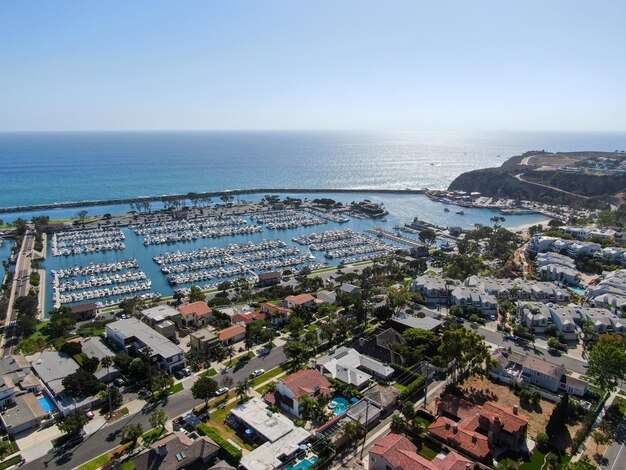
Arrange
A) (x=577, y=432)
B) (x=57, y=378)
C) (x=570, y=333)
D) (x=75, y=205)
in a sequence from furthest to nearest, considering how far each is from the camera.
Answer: (x=75, y=205) < (x=570, y=333) < (x=57, y=378) < (x=577, y=432)

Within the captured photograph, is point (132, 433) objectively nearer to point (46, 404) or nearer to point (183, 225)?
point (46, 404)

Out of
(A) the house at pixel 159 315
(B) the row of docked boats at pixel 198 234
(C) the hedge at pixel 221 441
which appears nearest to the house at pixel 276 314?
(A) the house at pixel 159 315

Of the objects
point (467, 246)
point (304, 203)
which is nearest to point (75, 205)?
point (304, 203)

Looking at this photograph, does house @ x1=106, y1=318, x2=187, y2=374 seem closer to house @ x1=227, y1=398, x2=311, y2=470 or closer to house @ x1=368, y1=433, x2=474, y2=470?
house @ x1=227, y1=398, x2=311, y2=470

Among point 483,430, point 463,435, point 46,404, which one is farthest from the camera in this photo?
point 46,404

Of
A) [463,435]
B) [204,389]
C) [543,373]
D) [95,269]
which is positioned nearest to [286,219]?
[95,269]

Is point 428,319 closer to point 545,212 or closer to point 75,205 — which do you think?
point 545,212
